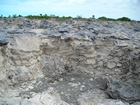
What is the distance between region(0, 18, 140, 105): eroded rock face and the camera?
5422 mm

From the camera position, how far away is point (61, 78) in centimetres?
621

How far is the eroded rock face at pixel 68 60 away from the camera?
5422 millimetres

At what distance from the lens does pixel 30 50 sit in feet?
18.5

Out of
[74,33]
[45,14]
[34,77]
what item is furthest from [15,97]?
[45,14]

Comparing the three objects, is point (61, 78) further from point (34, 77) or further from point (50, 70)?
point (34, 77)

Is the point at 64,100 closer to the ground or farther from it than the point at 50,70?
closer to the ground

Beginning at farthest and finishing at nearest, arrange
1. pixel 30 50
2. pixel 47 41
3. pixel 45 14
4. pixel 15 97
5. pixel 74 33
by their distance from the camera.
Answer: pixel 45 14 < pixel 74 33 < pixel 47 41 < pixel 30 50 < pixel 15 97

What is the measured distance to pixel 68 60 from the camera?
6.33m

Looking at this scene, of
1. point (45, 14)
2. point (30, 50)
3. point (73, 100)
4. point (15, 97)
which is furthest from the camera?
point (45, 14)

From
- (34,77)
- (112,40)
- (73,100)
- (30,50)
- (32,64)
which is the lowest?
Result: (73,100)

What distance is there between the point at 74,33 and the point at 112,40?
1.47 m

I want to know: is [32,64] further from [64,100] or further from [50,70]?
[64,100]

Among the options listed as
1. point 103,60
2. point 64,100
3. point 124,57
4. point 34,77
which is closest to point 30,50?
point 34,77

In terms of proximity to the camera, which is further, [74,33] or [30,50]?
[74,33]
